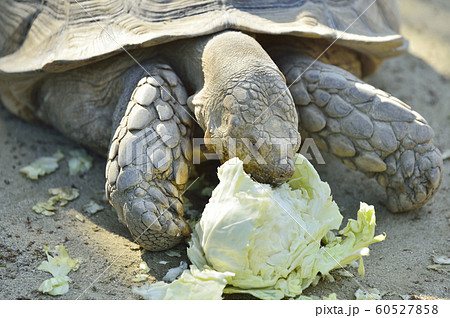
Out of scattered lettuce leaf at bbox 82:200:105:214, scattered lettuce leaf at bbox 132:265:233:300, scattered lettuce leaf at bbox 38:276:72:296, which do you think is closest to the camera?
scattered lettuce leaf at bbox 132:265:233:300

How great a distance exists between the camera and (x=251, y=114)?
97.0 inches

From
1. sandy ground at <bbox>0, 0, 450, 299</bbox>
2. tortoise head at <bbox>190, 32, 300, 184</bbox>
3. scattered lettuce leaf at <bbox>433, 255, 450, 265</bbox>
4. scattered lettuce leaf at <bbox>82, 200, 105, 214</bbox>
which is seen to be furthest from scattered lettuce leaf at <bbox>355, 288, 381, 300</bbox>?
scattered lettuce leaf at <bbox>82, 200, 105, 214</bbox>

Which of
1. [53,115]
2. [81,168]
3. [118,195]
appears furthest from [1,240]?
[53,115]

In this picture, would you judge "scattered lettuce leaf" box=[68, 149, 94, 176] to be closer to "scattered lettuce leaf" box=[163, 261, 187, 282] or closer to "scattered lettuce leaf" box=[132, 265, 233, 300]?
"scattered lettuce leaf" box=[163, 261, 187, 282]

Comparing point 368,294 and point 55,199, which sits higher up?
point 55,199

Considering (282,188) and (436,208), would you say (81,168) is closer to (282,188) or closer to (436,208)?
(282,188)

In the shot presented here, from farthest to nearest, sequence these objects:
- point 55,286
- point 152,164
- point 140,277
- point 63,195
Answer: point 63,195 < point 152,164 < point 140,277 < point 55,286

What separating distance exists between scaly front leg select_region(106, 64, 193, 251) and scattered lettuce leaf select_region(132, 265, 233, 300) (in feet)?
1.05

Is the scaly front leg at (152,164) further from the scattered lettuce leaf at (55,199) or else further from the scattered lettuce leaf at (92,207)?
the scattered lettuce leaf at (55,199)

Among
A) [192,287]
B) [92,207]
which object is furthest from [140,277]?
[92,207]

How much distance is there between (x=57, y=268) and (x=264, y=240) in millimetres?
967

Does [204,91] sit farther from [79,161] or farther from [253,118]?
[79,161]

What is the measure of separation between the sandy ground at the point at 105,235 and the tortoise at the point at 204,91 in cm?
15

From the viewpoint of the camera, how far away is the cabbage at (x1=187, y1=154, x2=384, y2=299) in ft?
7.68
